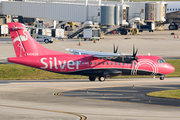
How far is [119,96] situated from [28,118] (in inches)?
497

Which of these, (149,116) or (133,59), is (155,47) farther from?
(149,116)

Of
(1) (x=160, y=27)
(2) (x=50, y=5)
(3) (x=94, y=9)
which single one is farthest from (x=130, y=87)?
(1) (x=160, y=27)

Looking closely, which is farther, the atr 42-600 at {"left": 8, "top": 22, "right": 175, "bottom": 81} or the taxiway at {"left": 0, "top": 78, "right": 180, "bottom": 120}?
the atr 42-600 at {"left": 8, "top": 22, "right": 175, "bottom": 81}

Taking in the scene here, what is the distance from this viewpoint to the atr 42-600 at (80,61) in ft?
132

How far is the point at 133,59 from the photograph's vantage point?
41469 mm

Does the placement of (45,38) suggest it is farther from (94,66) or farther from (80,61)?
(94,66)

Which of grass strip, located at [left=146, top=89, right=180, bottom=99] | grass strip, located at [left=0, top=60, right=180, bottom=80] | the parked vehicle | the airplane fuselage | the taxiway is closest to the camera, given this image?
the taxiway

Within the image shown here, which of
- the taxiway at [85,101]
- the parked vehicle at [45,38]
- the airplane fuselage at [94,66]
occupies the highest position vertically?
the parked vehicle at [45,38]

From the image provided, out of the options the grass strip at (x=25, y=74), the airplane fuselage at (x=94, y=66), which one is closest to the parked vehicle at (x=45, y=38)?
the grass strip at (x=25, y=74)

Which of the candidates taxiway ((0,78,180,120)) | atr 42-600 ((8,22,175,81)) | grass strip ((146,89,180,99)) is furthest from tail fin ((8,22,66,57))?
grass strip ((146,89,180,99))

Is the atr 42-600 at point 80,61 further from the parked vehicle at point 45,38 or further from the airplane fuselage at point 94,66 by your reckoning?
the parked vehicle at point 45,38

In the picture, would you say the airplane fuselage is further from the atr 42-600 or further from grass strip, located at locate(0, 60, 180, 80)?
grass strip, located at locate(0, 60, 180, 80)

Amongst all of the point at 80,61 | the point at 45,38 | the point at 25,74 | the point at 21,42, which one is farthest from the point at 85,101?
Result: the point at 45,38

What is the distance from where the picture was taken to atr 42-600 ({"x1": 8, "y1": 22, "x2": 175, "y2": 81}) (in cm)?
4028
